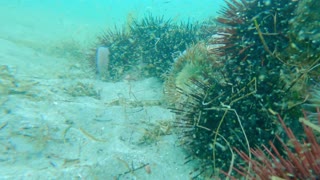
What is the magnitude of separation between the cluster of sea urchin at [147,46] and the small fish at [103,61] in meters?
0.09

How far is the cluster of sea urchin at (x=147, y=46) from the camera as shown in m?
7.03

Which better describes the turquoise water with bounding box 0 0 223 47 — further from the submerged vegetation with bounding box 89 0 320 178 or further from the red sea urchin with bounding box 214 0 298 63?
the submerged vegetation with bounding box 89 0 320 178

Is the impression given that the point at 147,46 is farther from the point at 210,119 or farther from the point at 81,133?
the point at 210,119

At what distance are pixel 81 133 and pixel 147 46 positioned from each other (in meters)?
3.57

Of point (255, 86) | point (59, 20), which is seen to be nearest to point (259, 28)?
point (255, 86)

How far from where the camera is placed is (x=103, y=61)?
7910 millimetres

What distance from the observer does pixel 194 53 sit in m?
5.25

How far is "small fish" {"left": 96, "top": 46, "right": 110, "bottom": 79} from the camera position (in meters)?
7.80

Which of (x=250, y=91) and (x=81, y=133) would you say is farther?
(x=81, y=133)

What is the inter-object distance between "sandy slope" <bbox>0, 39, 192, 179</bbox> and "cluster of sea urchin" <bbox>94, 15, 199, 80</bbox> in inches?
36.9

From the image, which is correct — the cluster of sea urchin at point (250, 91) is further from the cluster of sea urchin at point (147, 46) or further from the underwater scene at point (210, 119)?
the cluster of sea urchin at point (147, 46)

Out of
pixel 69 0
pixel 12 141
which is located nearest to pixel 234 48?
pixel 12 141

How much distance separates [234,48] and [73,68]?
7098mm

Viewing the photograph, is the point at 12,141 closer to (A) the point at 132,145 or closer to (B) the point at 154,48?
(A) the point at 132,145
